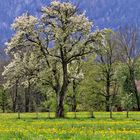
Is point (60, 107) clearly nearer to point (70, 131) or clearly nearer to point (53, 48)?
point (53, 48)

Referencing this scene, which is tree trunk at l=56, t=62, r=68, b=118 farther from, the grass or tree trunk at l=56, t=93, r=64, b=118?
the grass

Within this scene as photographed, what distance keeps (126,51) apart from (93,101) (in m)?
32.7

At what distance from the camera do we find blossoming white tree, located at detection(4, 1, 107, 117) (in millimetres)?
55750

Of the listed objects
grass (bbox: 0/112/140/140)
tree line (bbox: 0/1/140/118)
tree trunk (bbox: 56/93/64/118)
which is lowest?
grass (bbox: 0/112/140/140)

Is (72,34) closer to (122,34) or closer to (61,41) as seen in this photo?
(61,41)

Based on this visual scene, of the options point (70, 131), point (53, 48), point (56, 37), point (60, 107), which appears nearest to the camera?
point (70, 131)

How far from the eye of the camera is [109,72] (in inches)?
3492

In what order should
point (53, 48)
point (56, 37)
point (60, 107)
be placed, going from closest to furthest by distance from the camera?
1. point (60, 107)
2. point (56, 37)
3. point (53, 48)

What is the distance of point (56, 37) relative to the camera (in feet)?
181

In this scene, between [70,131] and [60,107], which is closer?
[70,131]

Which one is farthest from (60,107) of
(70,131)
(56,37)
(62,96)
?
(70,131)

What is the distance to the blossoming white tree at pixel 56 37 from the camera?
183 ft

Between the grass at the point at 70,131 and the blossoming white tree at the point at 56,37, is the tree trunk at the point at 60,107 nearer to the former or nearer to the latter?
the blossoming white tree at the point at 56,37

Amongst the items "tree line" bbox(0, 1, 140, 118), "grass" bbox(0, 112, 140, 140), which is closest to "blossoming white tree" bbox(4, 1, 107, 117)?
"tree line" bbox(0, 1, 140, 118)
